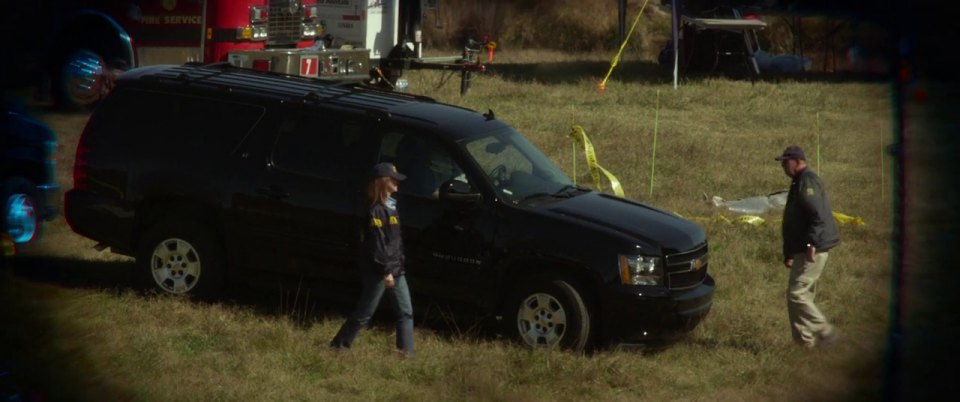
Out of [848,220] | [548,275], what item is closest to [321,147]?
[548,275]

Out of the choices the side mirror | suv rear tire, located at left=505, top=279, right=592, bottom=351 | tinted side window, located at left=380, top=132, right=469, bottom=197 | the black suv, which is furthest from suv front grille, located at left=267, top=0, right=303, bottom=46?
suv rear tire, located at left=505, top=279, right=592, bottom=351

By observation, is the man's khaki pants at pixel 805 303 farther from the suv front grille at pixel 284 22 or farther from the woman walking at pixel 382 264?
the suv front grille at pixel 284 22

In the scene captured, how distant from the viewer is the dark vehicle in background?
30.1 feet

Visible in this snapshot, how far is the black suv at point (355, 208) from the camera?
324 inches

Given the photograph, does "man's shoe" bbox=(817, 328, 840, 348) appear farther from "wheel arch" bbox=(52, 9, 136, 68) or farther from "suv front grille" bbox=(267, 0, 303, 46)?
"suv front grille" bbox=(267, 0, 303, 46)

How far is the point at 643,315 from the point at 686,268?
555 mm

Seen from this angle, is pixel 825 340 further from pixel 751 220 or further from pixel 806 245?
pixel 751 220

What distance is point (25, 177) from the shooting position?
9711mm

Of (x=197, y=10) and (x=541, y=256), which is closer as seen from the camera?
(x=541, y=256)

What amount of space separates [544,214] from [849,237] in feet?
19.1

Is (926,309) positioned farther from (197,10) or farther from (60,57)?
(197,10)

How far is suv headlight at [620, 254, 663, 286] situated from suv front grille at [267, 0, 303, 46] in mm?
9145

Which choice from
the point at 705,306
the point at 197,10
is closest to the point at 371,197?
the point at 705,306

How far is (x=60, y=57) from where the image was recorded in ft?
33.7
